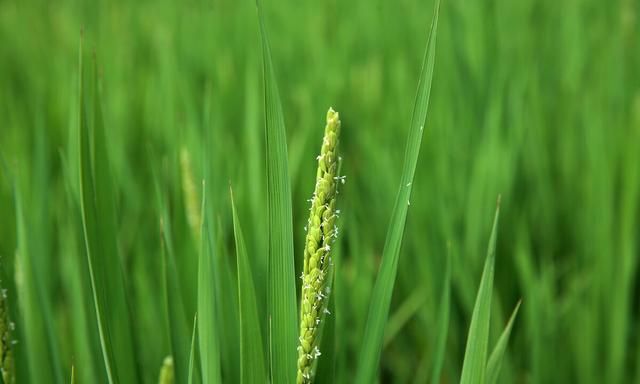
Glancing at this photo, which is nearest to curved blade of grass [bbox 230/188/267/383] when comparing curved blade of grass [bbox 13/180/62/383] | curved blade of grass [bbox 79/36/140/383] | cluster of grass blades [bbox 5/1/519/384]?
cluster of grass blades [bbox 5/1/519/384]

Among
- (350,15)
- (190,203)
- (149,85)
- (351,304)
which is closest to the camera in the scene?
(190,203)

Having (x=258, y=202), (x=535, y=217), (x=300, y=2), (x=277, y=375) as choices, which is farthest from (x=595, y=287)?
(x=300, y=2)

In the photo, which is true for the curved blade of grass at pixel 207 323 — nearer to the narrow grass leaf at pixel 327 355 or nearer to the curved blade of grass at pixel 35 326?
the narrow grass leaf at pixel 327 355

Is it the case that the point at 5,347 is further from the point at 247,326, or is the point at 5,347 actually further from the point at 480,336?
the point at 480,336

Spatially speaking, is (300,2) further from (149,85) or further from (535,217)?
(535,217)

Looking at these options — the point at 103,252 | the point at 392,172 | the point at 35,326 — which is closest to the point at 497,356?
the point at 103,252

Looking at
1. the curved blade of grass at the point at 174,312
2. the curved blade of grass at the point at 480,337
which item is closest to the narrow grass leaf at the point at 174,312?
the curved blade of grass at the point at 174,312

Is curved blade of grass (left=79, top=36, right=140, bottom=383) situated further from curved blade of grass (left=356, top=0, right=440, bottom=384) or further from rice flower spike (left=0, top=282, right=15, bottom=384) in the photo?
curved blade of grass (left=356, top=0, right=440, bottom=384)
